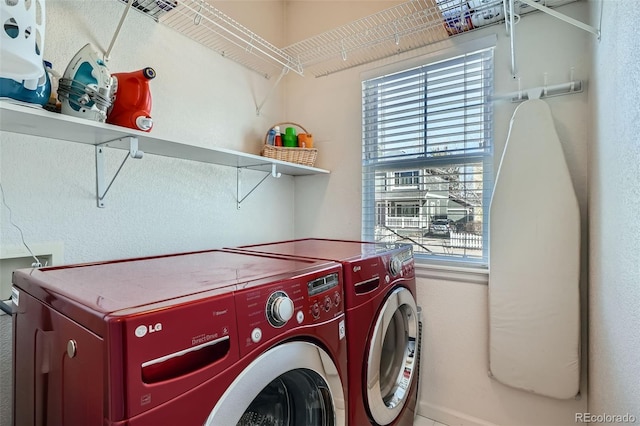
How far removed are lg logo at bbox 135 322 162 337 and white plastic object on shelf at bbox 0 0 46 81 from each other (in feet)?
2.30

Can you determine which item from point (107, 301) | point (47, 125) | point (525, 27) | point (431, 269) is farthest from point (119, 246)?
point (525, 27)

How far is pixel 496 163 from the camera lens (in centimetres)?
165

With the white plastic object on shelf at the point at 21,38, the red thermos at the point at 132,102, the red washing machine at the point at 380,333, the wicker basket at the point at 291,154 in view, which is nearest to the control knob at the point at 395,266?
the red washing machine at the point at 380,333

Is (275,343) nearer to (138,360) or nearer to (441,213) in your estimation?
(138,360)

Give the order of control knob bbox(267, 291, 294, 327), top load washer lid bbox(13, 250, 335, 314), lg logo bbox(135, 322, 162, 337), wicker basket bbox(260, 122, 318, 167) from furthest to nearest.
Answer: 1. wicker basket bbox(260, 122, 318, 167)
2. control knob bbox(267, 291, 294, 327)
3. top load washer lid bbox(13, 250, 335, 314)
4. lg logo bbox(135, 322, 162, 337)

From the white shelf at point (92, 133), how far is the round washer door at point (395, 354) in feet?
3.35

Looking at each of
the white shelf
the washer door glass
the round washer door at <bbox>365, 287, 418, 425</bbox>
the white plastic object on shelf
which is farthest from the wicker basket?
the washer door glass

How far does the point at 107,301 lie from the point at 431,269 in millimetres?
1609

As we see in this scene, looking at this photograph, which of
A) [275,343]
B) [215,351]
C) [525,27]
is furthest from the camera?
[525,27]

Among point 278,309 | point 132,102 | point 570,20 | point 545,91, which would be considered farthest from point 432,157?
point 132,102

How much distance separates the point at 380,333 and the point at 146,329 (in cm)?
91

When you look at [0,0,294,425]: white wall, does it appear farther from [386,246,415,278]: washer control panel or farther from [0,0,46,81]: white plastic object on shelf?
[386,246,415,278]: washer control panel

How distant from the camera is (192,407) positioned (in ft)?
1.99
